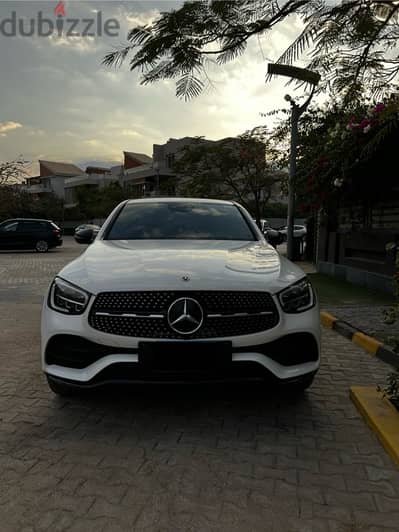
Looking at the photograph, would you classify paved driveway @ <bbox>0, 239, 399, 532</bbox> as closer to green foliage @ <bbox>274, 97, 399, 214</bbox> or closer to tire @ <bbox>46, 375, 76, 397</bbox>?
tire @ <bbox>46, 375, 76, 397</bbox>

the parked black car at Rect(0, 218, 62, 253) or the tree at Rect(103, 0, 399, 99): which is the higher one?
the tree at Rect(103, 0, 399, 99)

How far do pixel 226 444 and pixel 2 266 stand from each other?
45.1 feet

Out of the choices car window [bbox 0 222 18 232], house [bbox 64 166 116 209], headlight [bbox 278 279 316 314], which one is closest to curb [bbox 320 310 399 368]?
headlight [bbox 278 279 316 314]

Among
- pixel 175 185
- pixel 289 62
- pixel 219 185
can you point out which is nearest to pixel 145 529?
pixel 289 62

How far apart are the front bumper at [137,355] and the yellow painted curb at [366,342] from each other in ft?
7.23

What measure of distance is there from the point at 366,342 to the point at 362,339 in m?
0.11

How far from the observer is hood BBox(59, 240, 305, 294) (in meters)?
2.89

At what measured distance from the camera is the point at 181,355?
108 inches

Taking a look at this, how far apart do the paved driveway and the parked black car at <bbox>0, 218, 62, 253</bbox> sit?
60.0 ft

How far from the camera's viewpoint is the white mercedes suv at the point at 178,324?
2.77 meters

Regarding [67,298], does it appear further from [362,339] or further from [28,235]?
[28,235]

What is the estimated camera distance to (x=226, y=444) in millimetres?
2748

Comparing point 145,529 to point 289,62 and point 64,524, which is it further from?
point 289,62

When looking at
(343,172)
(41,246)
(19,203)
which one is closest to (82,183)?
(19,203)
